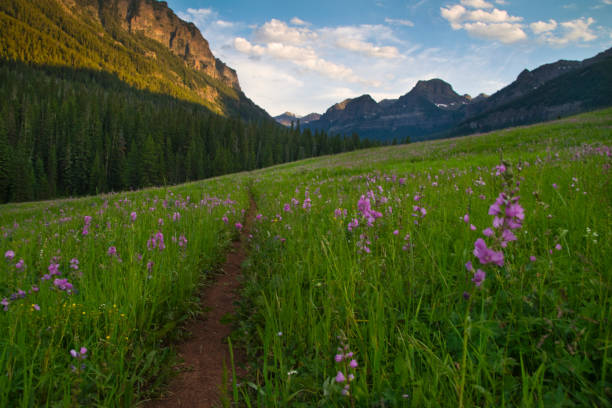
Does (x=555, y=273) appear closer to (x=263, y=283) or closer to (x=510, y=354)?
(x=510, y=354)

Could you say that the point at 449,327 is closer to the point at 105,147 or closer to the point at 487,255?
the point at 487,255

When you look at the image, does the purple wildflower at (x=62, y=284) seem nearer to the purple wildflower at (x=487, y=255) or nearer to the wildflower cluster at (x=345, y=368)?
the wildflower cluster at (x=345, y=368)

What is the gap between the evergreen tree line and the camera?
197 feet

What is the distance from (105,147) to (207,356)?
91.4m

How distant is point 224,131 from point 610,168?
360 feet

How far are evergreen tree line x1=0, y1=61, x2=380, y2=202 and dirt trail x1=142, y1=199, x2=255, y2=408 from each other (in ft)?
156

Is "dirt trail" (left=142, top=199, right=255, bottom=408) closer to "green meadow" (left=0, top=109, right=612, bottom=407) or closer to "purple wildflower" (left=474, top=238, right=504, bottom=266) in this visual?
"green meadow" (left=0, top=109, right=612, bottom=407)

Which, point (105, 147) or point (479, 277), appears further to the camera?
point (105, 147)

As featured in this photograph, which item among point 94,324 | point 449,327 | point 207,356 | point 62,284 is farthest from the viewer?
point 207,356

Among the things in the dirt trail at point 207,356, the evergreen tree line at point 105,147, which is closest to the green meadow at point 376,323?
the dirt trail at point 207,356

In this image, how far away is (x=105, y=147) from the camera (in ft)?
245

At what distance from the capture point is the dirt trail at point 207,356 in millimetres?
2086

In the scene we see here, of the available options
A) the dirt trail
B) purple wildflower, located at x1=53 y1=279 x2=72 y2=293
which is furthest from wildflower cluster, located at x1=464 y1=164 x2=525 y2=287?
purple wildflower, located at x1=53 y1=279 x2=72 y2=293

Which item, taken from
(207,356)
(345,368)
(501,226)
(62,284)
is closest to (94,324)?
(62,284)
